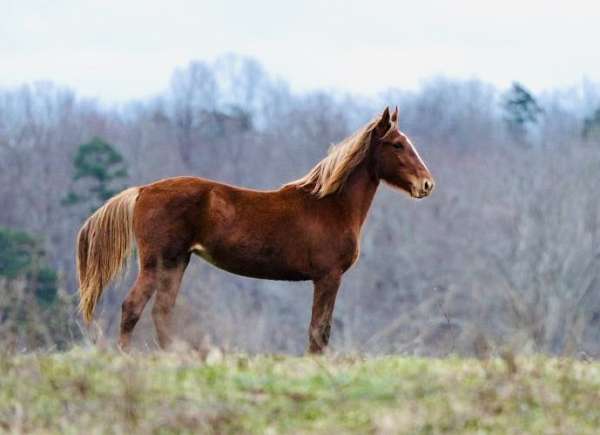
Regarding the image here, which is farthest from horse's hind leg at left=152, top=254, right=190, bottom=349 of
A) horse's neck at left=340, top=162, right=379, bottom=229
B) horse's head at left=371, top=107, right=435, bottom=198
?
horse's head at left=371, top=107, right=435, bottom=198

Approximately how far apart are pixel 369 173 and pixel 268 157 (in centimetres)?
7398

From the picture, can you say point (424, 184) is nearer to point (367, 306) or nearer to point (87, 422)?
point (87, 422)

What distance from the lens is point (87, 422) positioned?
7.44 m

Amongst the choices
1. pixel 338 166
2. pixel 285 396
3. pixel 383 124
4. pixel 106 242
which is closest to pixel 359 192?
pixel 338 166

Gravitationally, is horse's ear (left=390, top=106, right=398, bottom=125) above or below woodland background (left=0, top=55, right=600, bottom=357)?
above

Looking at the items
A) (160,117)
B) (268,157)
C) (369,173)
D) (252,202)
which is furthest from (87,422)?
(160,117)

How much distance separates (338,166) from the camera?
36.6ft

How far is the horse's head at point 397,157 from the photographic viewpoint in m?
11.3

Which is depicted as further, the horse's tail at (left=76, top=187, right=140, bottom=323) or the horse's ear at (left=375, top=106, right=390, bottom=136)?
the horse's ear at (left=375, top=106, right=390, bottom=136)

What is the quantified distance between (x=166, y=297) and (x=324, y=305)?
3.72ft

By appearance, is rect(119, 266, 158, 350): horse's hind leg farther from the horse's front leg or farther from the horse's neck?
the horse's neck

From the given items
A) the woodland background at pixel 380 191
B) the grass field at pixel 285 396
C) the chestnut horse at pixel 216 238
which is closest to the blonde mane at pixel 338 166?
the chestnut horse at pixel 216 238

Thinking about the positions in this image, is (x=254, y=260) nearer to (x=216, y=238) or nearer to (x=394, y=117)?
(x=216, y=238)

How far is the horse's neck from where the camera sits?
36.4 feet
